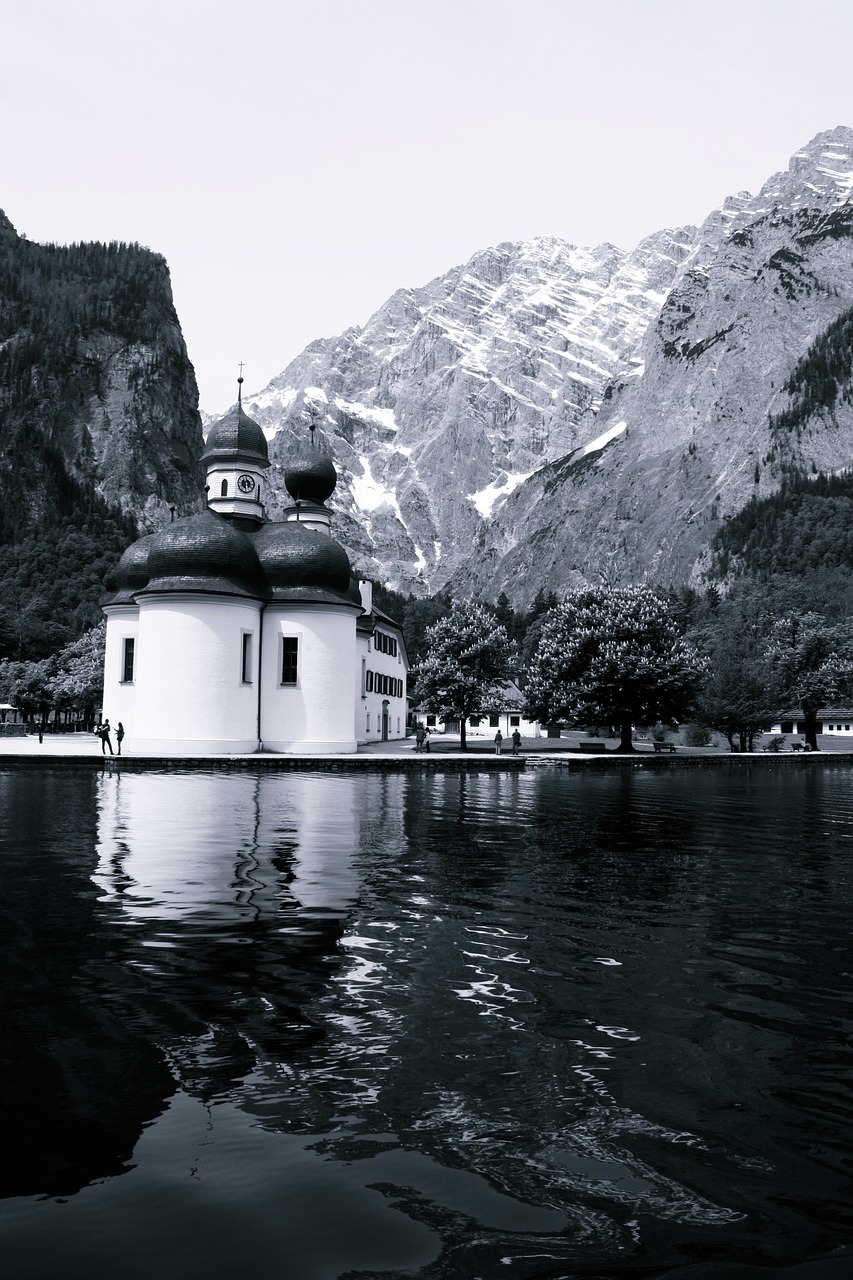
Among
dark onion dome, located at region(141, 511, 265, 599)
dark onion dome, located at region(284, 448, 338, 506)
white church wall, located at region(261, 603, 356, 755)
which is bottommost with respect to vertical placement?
white church wall, located at region(261, 603, 356, 755)

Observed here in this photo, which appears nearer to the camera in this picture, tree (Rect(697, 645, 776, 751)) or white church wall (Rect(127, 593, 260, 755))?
white church wall (Rect(127, 593, 260, 755))

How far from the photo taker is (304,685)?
48.3m

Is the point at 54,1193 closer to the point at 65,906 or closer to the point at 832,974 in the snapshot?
the point at 832,974

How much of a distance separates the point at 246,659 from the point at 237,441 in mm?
12341

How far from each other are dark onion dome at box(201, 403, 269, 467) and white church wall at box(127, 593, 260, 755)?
10313 millimetres

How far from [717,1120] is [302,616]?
144ft

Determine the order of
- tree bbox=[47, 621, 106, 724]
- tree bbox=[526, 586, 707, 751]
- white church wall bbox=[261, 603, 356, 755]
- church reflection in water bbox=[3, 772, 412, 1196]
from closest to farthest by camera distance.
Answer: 1. church reflection in water bbox=[3, 772, 412, 1196]
2. white church wall bbox=[261, 603, 356, 755]
3. tree bbox=[526, 586, 707, 751]
4. tree bbox=[47, 621, 106, 724]

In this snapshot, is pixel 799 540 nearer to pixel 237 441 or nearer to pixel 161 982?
pixel 237 441

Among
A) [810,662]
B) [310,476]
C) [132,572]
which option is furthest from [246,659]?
[810,662]

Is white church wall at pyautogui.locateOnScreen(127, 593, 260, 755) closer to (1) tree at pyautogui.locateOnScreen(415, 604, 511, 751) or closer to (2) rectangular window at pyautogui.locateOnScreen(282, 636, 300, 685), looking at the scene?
(2) rectangular window at pyautogui.locateOnScreen(282, 636, 300, 685)

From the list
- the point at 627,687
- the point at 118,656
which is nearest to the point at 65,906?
the point at 118,656

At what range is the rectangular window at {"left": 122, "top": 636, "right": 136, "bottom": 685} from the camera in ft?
176

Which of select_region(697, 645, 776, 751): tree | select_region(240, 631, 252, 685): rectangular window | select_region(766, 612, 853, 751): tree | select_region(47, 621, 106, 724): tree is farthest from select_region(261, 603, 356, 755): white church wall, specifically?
select_region(766, 612, 853, 751): tree

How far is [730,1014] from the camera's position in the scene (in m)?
7.31
